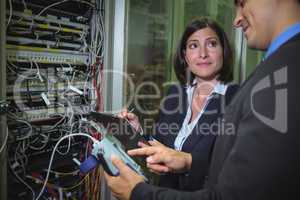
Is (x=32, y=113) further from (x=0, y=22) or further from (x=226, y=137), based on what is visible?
(x=226, y=137)

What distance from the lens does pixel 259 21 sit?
682 millimetres

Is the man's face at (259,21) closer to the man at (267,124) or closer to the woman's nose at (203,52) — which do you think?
the man at (267,124)

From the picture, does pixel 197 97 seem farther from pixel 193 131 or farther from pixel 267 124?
pixel 267 124

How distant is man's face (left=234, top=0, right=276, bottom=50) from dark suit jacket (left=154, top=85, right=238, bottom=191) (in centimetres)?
45

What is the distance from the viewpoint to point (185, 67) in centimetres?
166

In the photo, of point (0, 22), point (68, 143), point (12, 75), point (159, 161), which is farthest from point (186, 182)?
point (0, 22)

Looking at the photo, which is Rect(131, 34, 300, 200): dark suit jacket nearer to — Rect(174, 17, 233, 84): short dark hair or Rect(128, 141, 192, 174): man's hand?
Rect(128, 141, 192, 174): man's hand

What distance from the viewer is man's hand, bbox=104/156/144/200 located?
2.48ft

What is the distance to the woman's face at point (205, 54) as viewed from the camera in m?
1.45

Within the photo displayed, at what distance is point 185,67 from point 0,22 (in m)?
1.00

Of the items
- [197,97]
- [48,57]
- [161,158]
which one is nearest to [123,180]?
[161,158]

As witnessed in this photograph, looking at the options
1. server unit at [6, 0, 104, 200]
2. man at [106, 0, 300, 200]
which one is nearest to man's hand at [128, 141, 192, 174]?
man at [106, 0, 300, 200]

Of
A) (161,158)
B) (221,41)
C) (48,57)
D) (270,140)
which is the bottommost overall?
(161,158)

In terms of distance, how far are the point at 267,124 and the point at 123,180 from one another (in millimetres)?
425
